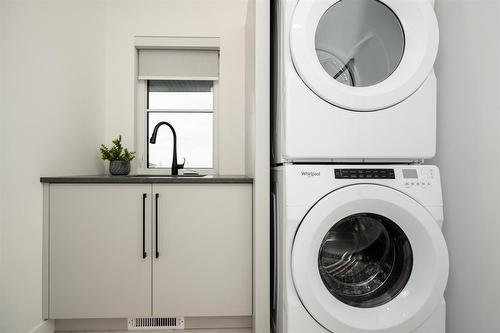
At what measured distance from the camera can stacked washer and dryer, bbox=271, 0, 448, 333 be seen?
1229 millimetres

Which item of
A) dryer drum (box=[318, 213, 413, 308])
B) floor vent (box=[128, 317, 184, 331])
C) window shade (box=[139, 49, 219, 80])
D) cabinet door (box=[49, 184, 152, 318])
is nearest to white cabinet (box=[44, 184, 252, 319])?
cabinet door (box=[49, 184, 152, 318])

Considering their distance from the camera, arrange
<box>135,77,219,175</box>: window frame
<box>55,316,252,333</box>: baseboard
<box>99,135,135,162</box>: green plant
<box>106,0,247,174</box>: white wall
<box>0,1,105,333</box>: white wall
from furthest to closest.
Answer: <box>135,77,219,175</box>: window frame, <box>106,0,247,174</box>: white wall, <box>99,135,135,162</box>: green plant, <box>55,316,252,333</box>: baseboard, <box>0,1,105,333</box>: white wall

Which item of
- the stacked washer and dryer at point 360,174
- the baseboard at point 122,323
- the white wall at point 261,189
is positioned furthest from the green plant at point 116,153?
the stacked washer and dryer at point 360,174

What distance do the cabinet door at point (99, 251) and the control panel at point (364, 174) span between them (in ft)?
3.22

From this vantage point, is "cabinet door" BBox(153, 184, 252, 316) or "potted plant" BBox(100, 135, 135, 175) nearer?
"cabinet door" BBox(153, 184, 252, 316)

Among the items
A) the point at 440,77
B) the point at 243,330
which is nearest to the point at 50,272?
the point at 243,330

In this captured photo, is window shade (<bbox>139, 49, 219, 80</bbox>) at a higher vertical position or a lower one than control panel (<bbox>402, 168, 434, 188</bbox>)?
higher

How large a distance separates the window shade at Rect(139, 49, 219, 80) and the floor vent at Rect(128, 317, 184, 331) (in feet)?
5.45

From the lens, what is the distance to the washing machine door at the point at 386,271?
1.20m

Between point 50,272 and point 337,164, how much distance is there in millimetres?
1520

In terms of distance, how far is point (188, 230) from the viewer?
1.68 m

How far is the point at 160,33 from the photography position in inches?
94.5
